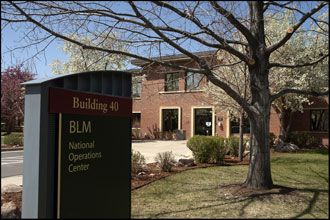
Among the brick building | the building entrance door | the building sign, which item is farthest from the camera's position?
the building entrance door

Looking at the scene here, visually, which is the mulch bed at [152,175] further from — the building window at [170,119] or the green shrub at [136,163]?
the building window at [170,119]

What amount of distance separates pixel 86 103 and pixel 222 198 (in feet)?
12.7

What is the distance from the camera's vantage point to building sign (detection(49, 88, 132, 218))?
208 inches

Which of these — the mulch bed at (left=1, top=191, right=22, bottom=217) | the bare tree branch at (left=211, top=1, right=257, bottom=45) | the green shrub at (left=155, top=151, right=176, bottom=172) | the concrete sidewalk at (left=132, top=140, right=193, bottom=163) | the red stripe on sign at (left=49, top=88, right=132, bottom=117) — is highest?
the bare tree branch at (left=211, top=1, right=257, bottom=45)

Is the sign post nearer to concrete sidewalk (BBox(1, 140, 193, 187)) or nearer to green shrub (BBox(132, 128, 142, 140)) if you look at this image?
concrete sidewalk (BBox(1, 140, 193, 187))

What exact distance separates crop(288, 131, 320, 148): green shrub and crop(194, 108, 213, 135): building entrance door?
8.22m

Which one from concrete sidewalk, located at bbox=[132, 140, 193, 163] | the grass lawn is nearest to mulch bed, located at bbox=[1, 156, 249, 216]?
the grass lawn

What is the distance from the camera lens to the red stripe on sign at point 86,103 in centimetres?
518

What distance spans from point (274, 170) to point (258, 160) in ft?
13.6

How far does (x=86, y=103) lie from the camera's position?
5723 millimetres

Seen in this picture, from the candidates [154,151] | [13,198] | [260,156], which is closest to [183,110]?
[154,151]

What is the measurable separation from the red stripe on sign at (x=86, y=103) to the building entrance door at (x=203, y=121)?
91.5 ft

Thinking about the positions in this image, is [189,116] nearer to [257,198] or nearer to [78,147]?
[257,198]

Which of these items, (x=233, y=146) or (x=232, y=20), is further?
(x=233, y=146)
